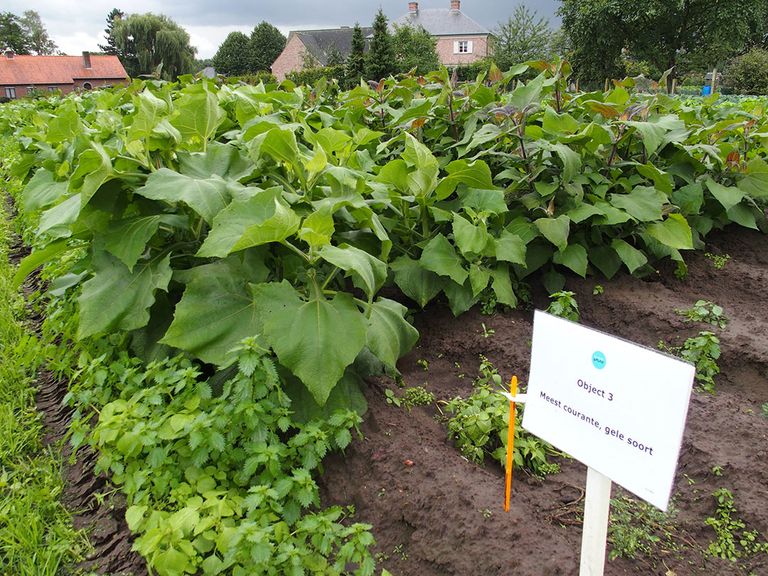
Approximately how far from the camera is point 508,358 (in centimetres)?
289

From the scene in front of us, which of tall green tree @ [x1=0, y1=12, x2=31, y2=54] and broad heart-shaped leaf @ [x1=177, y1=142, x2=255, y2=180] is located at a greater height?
tall green tree @ [x1=0, y1=12, x2=31, y2=54]

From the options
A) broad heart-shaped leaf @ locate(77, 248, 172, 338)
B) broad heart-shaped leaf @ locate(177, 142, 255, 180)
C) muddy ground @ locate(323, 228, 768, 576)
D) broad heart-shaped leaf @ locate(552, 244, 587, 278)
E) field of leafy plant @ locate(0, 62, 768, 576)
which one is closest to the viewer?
muddy ground @ locate(323, 228, 768, 576)

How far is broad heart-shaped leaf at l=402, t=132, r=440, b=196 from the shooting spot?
3.00 meters

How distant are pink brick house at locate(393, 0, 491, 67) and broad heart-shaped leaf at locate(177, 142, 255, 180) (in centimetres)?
6750

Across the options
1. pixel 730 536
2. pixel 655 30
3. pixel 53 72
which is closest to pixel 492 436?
pixel 730 536

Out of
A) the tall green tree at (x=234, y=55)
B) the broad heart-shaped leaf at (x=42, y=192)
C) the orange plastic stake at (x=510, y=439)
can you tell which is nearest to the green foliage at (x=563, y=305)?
the orange plastic stake at (x=510, y=439)

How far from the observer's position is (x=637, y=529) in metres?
1.93

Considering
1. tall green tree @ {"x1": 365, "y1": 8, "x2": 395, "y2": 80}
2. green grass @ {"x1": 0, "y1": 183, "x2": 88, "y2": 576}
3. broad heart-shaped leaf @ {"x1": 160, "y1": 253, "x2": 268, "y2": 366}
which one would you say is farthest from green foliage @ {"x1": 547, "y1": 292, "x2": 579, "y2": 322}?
tall green tree @ {"x1": 365, "y1": 8, "x2": 395, "y2": 80}

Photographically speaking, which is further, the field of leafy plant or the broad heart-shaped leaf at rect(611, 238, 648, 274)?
the broad heart-shaped leaf at rect(611, 238, 648, 274)

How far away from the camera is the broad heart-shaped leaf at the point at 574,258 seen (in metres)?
3.25

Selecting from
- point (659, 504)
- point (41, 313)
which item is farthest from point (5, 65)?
point (659, 504)

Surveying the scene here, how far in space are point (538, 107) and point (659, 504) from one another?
277cm

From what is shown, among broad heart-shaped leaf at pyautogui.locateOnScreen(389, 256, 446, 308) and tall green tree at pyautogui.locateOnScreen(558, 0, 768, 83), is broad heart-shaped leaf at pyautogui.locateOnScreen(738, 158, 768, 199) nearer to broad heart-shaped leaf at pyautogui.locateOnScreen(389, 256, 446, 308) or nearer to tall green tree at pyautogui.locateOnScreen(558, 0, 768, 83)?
broad heart-shaped leaf at pyautogui.locateOnScreen(389, 256, 446, 308)

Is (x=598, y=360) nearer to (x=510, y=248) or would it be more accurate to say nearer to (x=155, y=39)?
(x=510, y=248)
